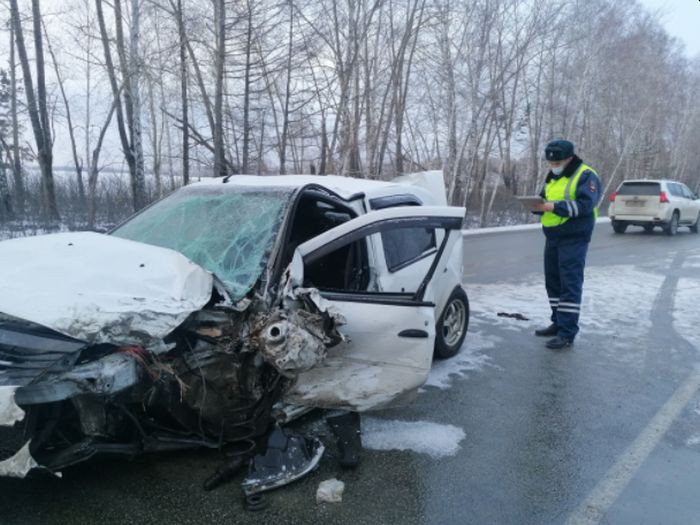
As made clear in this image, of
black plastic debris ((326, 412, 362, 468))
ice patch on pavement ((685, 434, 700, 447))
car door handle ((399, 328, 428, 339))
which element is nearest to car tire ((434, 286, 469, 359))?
car door handle ((399, 328, 428, 339))

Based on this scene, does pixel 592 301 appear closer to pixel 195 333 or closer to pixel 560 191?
pixel 560 191

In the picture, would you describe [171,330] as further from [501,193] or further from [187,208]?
[501,193]

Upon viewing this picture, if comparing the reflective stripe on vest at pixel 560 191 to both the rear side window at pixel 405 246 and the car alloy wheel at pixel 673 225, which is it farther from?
the car alloy wheel at pixel 673 225

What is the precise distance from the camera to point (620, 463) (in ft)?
10.4

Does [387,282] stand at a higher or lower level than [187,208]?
lower

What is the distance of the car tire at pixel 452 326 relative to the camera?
473 cm

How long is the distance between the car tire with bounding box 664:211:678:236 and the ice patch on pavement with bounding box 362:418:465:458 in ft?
55.4

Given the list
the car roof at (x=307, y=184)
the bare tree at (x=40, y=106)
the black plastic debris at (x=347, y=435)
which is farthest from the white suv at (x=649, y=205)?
the bare tree at (x=40, y=106)

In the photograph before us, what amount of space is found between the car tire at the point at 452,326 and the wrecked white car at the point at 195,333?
126 centimetres

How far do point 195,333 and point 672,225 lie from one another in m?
18.8

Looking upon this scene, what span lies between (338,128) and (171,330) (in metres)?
16.0

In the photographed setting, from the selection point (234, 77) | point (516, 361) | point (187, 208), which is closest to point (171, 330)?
point (187, 208)

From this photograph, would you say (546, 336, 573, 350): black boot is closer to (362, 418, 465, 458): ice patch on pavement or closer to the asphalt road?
the asphalt road

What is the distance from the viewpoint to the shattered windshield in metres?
3.05
